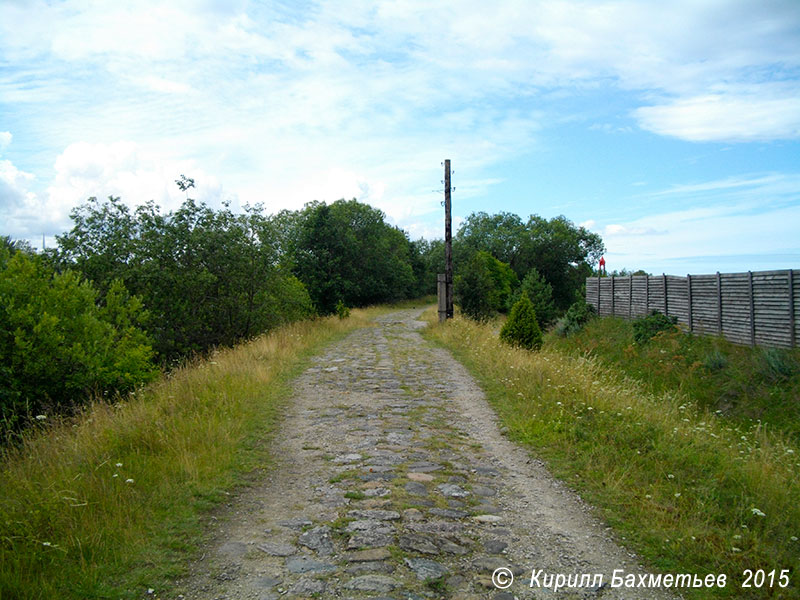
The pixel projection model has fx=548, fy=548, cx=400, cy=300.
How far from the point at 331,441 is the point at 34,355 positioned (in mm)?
5697

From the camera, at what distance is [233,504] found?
188 inches

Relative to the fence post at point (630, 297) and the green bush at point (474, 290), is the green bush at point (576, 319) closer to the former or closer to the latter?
the fence post at point (630, 297)

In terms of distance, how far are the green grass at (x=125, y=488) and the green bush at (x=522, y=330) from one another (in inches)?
319

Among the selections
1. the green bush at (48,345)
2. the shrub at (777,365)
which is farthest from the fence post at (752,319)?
the green bush at (48,345)

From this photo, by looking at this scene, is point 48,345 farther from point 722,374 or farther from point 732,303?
point 732,303

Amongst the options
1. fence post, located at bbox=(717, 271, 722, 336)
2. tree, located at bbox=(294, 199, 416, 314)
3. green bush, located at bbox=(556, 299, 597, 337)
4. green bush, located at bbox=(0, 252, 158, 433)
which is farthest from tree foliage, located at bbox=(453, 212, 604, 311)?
green bush, located at bbox=(0, 252, 158, 433)

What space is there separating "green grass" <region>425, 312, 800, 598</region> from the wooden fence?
373 inches

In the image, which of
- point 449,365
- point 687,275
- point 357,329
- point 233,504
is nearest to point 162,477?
point 233,504

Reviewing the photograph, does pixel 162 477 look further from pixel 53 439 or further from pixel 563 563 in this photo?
pixel 563 563

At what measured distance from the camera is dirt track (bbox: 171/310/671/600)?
3.50 m

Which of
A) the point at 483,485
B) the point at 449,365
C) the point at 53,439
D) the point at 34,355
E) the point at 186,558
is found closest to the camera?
the point at 186,558

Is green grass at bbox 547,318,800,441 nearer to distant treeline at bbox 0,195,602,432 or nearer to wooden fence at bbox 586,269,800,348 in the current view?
wooden fence at bbox 586,269,800,348

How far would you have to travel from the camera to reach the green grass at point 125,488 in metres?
3.50

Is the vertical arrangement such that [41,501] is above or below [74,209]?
below
